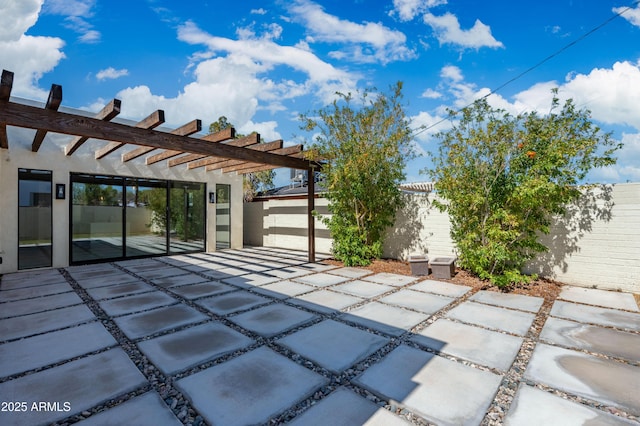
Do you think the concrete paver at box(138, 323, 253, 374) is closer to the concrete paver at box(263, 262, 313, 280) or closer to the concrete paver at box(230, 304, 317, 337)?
the concrete paver at box(230, 304, 317, 337)

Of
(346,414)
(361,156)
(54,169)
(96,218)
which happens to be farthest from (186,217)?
(346,414)

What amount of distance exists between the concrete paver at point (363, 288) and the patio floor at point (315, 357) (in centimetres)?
6

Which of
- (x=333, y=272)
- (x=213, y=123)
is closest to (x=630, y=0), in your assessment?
(x=333, y=272)

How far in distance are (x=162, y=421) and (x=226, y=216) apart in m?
8.98

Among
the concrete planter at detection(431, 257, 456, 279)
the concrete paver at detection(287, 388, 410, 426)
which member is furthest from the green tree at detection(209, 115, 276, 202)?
the concrete paver at detection(287, 388, 410, 426)

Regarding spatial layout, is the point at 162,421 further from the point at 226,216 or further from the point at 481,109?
the point at 226,216

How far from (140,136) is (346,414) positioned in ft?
17.3

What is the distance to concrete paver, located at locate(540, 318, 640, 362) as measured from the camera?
285 cm

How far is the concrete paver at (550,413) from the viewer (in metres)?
1.86

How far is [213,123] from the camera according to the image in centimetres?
1636

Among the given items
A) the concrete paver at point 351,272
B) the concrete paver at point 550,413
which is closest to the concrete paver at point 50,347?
the concrete paver at point 550,413

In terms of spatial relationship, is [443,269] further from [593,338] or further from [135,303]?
[135,303]

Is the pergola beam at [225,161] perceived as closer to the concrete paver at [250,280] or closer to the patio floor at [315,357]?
the concrete paver at [250,280]

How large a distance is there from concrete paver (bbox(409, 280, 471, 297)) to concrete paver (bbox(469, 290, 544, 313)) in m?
0.24
